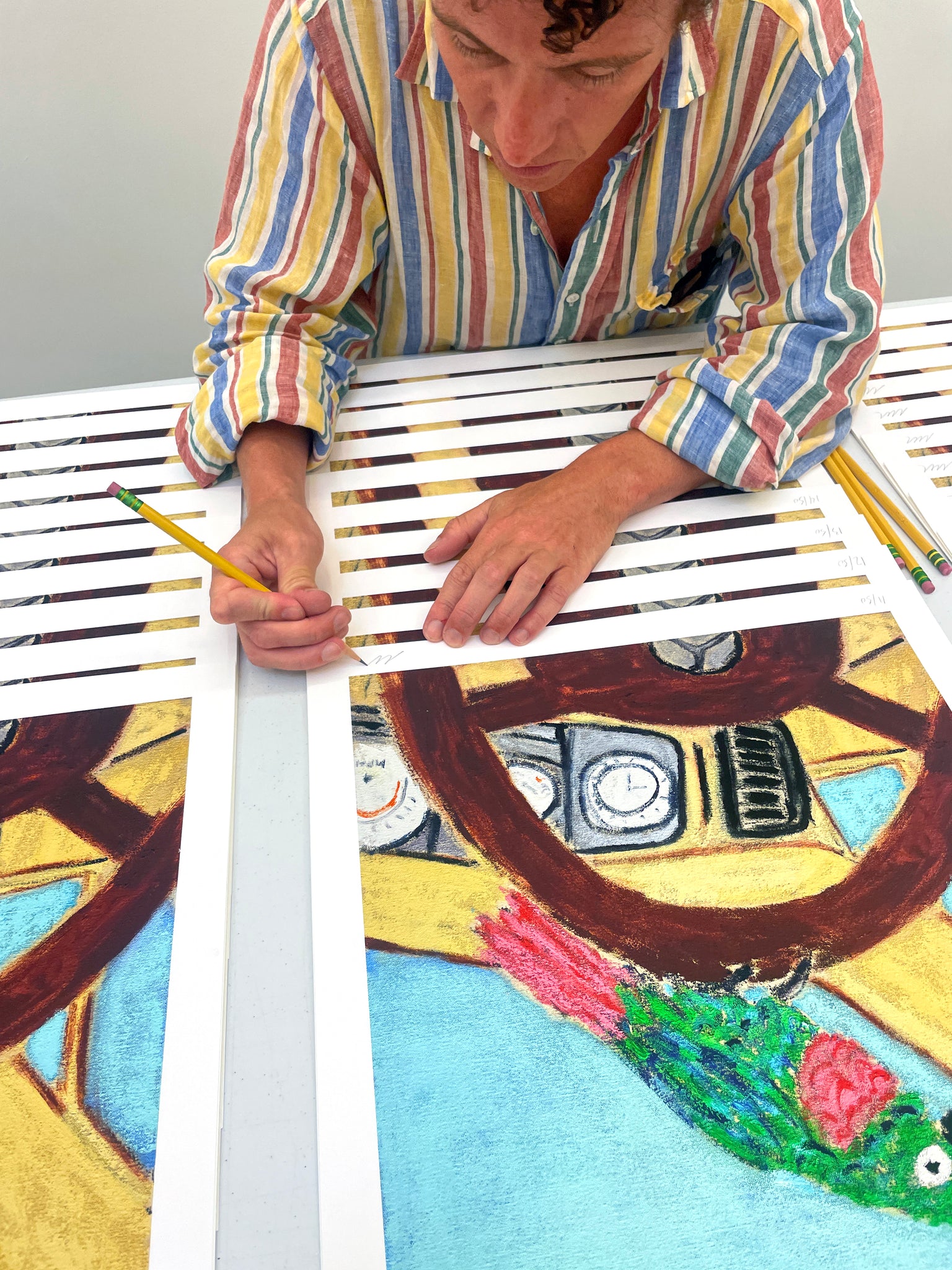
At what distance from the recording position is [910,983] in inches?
20.5

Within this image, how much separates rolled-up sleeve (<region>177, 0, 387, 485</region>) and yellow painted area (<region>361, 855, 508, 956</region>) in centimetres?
39

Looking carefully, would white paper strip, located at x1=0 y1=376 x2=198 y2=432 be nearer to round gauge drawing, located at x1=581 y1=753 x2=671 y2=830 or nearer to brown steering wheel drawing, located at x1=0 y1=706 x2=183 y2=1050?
brown steering wheel drawing, located at x1=0 y1=706 x2=183 y2=1050

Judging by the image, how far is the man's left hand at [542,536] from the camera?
2.31 feet

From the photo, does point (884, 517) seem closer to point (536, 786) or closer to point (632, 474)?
point (632, 474)

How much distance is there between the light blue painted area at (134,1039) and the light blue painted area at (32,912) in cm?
5

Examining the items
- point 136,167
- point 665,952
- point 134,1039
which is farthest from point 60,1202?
point 136,167

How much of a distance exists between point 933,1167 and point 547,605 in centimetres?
40

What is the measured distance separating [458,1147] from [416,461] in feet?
1.74

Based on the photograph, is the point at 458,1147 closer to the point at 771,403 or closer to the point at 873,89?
the point at 771,403

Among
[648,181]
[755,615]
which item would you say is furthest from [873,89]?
[755,615]

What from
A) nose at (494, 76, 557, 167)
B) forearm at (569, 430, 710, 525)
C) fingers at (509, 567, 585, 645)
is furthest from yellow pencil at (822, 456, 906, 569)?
nose at (494, 76, 557, 167)

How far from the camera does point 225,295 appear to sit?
847 millimetres

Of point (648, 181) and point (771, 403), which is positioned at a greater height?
point (648, 181)

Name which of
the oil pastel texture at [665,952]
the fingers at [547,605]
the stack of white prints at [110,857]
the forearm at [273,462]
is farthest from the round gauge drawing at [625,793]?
the forearm at [273,462]
